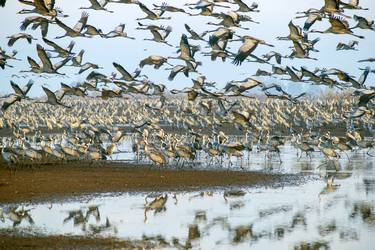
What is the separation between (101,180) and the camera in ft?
73.3

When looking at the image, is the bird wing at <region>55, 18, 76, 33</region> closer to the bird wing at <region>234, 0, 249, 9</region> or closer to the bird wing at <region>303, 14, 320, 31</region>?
the bird wing at <region>234, 0, 249, 9</region>

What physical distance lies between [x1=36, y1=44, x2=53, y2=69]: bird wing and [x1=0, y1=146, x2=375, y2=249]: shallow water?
350 cm

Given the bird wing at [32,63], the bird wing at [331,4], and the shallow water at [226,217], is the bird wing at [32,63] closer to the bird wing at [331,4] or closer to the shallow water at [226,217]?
the shallow water at [226,217]

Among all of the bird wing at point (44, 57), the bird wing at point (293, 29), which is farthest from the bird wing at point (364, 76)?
the bird wing at point (44, 57)

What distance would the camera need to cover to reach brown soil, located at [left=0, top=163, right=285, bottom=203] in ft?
65.6

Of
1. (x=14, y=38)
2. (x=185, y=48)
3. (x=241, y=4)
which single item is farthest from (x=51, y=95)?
(x=241, y=4)

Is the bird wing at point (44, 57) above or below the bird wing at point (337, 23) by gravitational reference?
below

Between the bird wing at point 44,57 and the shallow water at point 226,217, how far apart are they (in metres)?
3.50

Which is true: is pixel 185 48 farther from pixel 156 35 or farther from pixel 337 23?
pixel 337 23

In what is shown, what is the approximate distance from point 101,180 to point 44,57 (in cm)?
448

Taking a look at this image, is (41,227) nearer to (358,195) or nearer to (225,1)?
(225,1)

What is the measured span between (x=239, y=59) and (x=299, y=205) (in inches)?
162

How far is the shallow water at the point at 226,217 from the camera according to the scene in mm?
14992

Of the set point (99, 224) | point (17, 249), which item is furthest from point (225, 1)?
point (17, 249)
